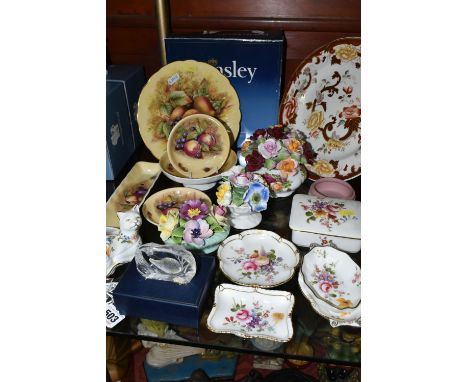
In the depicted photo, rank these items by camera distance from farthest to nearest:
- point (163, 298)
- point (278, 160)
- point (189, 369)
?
1. point (189, 369)
2. point (278, 160)
3. point (163, 298)

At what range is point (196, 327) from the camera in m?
0.82

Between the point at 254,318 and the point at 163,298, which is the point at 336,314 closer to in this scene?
the point at 254,318

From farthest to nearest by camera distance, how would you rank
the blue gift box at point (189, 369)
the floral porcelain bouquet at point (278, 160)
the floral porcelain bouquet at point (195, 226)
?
1. the blue gift box at point (189, 369)
2. the floral porcelain bouquet at point (278, 160)
3. the floral porcelain bouquet at point (195, 226)

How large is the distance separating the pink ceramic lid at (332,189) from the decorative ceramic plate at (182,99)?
0.29 meters

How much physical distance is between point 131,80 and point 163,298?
72 centimetres

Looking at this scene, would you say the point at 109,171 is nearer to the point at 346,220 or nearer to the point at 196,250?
the point at 196,250

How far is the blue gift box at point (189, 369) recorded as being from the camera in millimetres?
1389

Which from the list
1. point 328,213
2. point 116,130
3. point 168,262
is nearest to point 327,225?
point 328,213

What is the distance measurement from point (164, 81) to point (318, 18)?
1.58ft

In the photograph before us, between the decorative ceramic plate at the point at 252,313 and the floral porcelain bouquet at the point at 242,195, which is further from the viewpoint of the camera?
the floral porcelain bouquet at the point at 242,195

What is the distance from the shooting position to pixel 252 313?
33.3 inches

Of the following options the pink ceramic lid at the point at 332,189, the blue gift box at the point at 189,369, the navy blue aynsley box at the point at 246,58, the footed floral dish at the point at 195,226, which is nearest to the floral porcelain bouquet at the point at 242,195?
the footed floral dish at the point at 195,226

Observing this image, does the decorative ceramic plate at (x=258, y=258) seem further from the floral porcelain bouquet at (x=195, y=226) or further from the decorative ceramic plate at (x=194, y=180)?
the decorative ceramic plate at (x=194, y=180)

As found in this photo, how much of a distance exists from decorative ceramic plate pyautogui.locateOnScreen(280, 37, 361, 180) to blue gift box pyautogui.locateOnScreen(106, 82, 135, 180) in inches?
18.5
